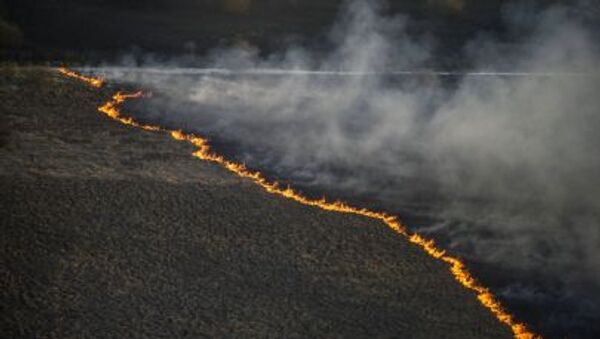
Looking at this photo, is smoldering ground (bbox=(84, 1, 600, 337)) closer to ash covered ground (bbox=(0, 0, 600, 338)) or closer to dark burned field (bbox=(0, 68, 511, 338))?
ash covered ground (bbox=(0, 0, 600, 338))

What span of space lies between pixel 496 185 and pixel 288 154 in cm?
237

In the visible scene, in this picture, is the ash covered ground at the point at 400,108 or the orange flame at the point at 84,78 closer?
the ash covered ground at the point at 400,108

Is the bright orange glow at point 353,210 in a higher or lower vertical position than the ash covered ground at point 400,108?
lower

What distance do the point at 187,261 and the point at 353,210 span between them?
1920 millimetres

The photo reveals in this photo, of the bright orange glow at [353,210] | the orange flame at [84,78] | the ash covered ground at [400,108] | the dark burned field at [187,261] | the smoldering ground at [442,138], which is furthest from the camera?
the orange flame at [84,78]

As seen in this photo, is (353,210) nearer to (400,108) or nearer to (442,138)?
(442,138)

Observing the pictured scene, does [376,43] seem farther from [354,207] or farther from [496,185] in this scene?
[354,207]

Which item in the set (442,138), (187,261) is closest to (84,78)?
(442,138)

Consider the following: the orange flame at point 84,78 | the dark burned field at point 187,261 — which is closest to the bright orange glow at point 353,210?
the dark burned field at point 187,261

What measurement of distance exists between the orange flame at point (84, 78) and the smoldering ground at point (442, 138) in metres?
0.37

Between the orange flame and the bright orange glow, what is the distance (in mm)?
543

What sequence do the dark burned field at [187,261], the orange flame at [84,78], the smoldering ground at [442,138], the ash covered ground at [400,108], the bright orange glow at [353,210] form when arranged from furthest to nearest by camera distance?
the orange flame at [84,78] → the ash covered ground at [400,108] → the smoldering ground at [442,138] → the bright orange glow at [353,210] → the dark burned field at [187,261]

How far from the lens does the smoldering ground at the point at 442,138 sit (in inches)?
227

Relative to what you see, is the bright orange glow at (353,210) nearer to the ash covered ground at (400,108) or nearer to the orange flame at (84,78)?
the ash covered ground at (400,108)
